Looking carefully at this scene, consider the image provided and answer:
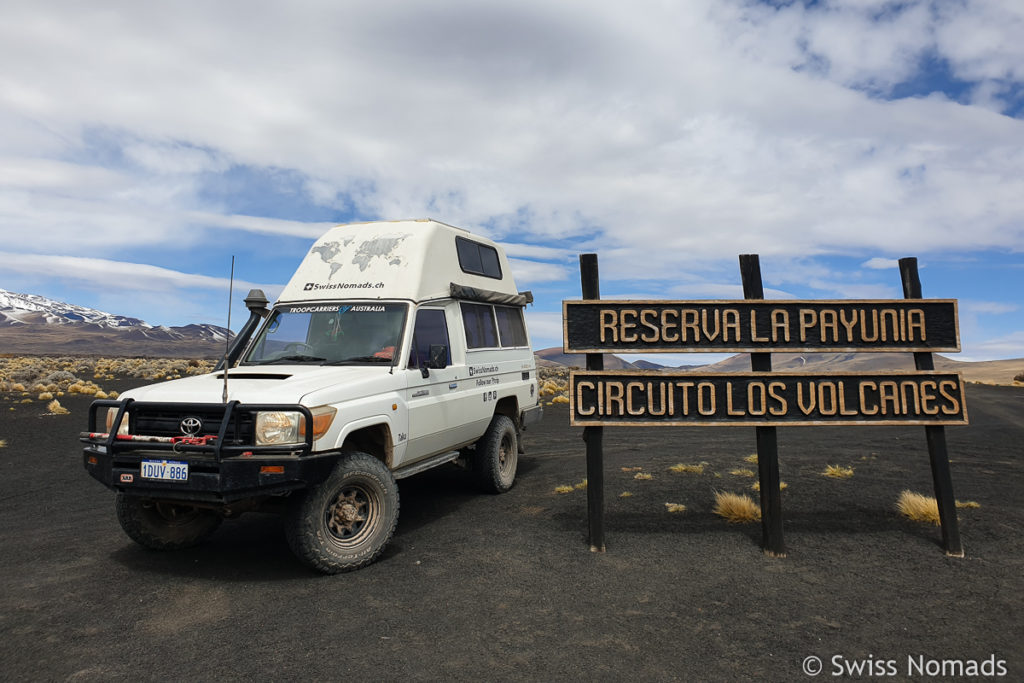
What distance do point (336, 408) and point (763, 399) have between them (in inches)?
162

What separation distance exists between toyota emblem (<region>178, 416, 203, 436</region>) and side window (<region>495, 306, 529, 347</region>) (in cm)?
469

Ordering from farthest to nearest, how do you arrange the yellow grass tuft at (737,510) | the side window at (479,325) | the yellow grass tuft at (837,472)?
the yellow grass tuft at (837,472) < the side window at (479,325) < the yellow grass tuft at (737,510)

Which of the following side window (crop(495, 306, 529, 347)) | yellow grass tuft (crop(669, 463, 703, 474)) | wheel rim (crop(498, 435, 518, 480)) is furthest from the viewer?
yellow grass tuft (crop(669, 463, 703, 474))

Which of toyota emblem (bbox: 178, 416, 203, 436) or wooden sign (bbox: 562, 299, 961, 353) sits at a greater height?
wooden sign (bbox: 562, 299, 961, 353)

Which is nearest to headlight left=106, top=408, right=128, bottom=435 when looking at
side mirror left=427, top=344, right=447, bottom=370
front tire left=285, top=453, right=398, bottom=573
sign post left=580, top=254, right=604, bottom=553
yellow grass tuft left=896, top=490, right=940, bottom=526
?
front tire left=285, top=453, right=398, bottom=573

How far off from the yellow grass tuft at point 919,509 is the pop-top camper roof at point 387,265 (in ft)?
18.5

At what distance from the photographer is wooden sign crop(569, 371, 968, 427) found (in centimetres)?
608

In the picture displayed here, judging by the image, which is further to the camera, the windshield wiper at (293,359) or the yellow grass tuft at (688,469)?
the yellow grass tuft at (688,469)

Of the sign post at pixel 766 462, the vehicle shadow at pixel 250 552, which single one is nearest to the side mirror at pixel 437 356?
the vehicle shadow at pixel 250 552

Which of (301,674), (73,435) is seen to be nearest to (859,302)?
(301,674)

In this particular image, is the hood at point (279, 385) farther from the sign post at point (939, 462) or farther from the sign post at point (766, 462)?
the sign post at point (939, 462)

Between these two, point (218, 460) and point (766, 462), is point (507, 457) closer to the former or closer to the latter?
point (766, 462)

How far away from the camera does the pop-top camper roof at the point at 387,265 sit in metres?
7.02

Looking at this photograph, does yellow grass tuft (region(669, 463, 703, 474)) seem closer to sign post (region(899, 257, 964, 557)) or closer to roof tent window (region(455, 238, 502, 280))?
sign post (region(899, 257, 964, 557))
